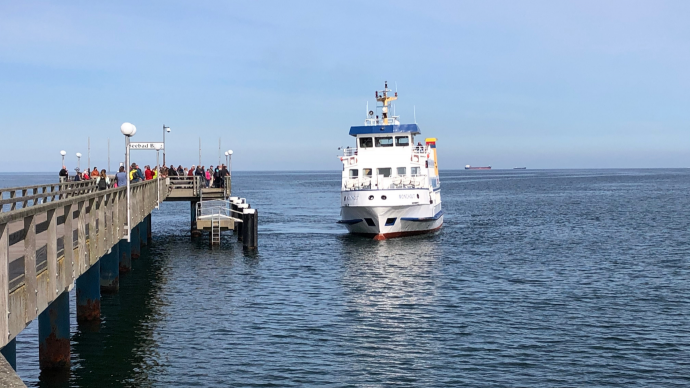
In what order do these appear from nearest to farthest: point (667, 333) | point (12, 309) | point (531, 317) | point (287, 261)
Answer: point (12, 309) < point (667, 333) < point (531, 317) < point (287, 261)

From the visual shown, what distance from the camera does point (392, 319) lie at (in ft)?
69.7

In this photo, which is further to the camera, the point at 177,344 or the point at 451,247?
the point at 451,247

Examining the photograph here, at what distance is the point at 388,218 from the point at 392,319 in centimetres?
1924

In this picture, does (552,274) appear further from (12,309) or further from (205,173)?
(205,173)

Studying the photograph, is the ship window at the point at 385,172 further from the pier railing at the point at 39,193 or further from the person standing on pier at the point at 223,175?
the pier railing at the point at 39,193

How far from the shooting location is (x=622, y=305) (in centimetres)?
2253

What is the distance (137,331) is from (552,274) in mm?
16695

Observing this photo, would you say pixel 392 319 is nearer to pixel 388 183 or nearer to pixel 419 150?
pixel 388 183

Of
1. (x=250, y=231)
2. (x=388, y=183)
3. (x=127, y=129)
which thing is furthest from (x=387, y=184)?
(x=127, y=129)

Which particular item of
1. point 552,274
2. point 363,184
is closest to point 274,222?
point 363,184

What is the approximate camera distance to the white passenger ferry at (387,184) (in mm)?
A: 39625

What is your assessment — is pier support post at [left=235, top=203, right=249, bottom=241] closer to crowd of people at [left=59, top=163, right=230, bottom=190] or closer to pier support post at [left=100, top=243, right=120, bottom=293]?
crowd of people at [left=59, top=163, right=230, bottom=190]

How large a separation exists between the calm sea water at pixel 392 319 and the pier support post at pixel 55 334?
1.05ft

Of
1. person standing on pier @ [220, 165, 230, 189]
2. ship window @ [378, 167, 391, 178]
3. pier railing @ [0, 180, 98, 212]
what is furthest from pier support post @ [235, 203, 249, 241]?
ship window @ [378, 167, 391, 178]
